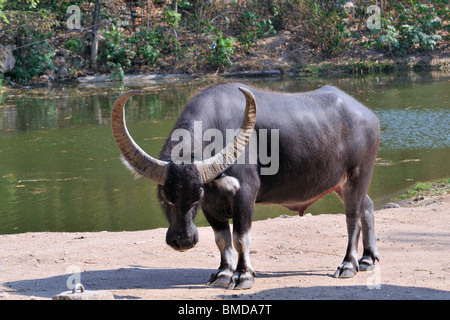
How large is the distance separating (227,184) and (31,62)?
85.2 feet

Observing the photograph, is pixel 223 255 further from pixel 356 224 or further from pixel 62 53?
pixel 62 53

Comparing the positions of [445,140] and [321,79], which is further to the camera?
[321,79]

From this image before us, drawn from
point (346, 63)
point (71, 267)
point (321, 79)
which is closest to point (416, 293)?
point (71, 267)

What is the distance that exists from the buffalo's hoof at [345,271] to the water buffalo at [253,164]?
0.01 m

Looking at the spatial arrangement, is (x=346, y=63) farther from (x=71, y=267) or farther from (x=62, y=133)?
(x=71, y=267)

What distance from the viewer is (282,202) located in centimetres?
631

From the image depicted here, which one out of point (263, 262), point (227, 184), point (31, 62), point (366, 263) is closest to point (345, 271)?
point (366, 263)

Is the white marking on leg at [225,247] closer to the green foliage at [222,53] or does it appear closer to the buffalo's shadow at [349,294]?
the buffalo's shadow at [349,294]

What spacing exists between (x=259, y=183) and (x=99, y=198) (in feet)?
20.0

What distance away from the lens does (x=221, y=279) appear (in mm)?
5902

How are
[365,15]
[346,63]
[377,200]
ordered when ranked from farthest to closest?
[365,15] < [346,63] < [377,200]

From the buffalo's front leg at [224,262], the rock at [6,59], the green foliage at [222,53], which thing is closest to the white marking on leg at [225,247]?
the buffalo's front leg at [224,262]

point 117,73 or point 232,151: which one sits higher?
point 232,151

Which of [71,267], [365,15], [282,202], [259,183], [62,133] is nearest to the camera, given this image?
[259,183]
